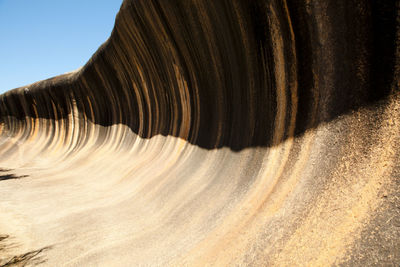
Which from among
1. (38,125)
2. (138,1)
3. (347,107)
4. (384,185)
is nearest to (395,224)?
(384,185)

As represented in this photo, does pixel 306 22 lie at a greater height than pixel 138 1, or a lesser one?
lesser

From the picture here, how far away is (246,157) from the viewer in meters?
2.25

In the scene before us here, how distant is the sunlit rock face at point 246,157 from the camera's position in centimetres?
124

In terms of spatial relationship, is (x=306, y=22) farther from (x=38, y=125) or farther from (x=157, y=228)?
(x=38, y=125)

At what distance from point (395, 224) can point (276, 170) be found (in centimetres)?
87

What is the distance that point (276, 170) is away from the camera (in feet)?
5.97

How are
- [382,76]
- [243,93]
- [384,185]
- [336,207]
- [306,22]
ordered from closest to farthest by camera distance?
[384,185] → [336,207] → [382,76] → [306,22] → [243,93]

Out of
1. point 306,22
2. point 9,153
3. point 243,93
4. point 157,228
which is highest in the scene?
point 9,153

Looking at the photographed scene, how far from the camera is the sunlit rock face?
124 centimetres

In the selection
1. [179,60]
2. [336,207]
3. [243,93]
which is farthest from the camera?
[179,60]

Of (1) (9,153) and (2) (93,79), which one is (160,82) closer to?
(2) (93,79)

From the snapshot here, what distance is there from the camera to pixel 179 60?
3.52 m

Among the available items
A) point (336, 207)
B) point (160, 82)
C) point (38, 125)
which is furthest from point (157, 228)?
point (38, 125)

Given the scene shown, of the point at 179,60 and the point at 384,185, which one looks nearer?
the point at 384,185
